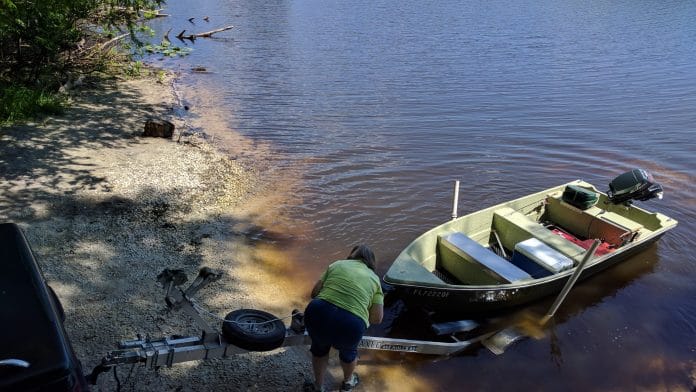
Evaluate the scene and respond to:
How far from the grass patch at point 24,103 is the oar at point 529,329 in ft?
44.7

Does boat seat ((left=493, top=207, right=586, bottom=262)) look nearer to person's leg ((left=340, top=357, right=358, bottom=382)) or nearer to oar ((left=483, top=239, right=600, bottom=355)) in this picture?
oar ((left=483, top=239, right=600, bottom=355))

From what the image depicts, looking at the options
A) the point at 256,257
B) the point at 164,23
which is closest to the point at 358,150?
the point at 256,257

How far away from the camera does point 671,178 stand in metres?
14.5

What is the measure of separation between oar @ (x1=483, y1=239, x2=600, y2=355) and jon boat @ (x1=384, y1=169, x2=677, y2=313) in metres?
0.24

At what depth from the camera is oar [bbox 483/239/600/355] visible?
25.9 ft

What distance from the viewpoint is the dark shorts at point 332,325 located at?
5.29 meters

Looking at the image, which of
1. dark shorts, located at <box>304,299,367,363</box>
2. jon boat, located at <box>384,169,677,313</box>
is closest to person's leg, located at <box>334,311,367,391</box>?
dark shorts, located at <box>304,299,367,363</box>

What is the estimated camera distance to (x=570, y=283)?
26.7ft

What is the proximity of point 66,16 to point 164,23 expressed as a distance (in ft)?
64.7

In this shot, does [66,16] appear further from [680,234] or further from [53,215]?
[680,234]

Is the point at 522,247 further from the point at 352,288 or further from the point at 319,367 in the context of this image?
the point at 352,288

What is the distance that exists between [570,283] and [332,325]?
4.69 m

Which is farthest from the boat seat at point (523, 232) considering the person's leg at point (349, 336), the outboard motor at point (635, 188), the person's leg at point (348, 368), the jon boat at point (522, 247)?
the person's leg at point (349, 336)

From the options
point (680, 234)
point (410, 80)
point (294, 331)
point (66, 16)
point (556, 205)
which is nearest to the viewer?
point (294, 331)
